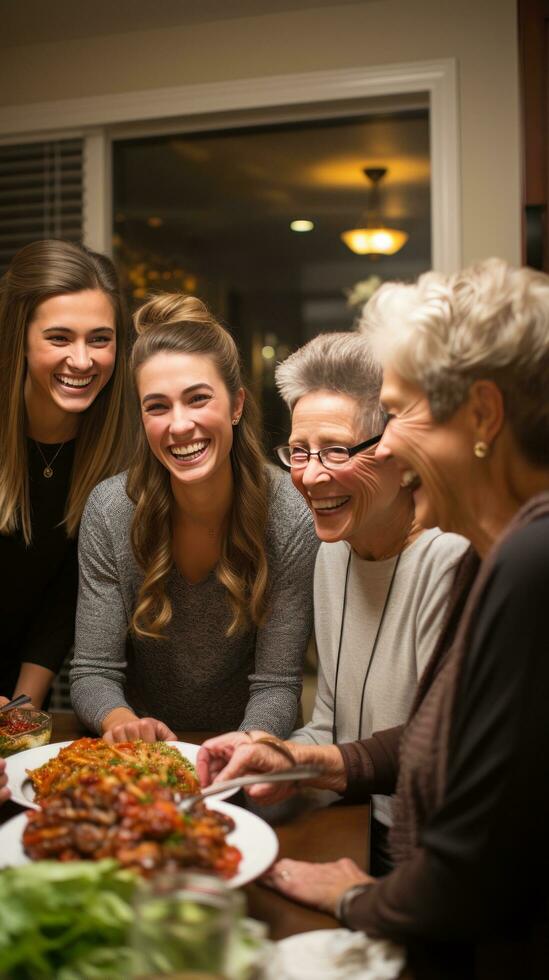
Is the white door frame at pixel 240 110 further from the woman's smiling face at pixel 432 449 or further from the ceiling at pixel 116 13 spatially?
the woman's smiling face at pixel 432 449

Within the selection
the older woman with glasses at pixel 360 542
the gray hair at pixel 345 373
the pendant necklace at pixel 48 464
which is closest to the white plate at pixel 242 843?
the older woman with glasses at pixel 360 542

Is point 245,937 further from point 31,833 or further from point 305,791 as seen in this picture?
point 305,791

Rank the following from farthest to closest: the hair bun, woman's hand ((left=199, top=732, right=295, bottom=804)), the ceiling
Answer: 1. the ceiling
2. the hair bun
3. woman's hand ((left=199, top=732, right=295, bottom=804))

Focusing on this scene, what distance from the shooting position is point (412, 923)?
3.15 feet

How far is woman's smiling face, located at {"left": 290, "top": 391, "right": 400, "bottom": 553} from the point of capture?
1751 millimetres

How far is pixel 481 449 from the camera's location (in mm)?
1139

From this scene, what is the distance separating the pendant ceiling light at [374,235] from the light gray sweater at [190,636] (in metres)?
2.38

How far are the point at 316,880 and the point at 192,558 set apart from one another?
97 centimetres

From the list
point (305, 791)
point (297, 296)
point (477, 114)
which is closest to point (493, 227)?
point (477, 114)

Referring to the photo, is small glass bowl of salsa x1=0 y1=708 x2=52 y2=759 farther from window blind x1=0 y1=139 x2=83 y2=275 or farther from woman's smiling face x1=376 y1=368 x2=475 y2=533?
window blind x1=0 y1=139 x2=83 y2=275

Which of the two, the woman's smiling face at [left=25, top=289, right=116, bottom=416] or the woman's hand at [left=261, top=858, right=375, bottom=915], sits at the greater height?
the woman's smiling face at [left=25, top=289, right=116, bottom=416]

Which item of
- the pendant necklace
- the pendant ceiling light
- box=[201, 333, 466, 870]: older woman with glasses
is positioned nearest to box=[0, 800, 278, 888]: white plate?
box=[201, 333, 466, 870]: older woman with glasses

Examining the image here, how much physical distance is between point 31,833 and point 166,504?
103 centimetres

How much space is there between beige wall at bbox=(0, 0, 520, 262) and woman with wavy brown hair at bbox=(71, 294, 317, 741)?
2.05 metres
